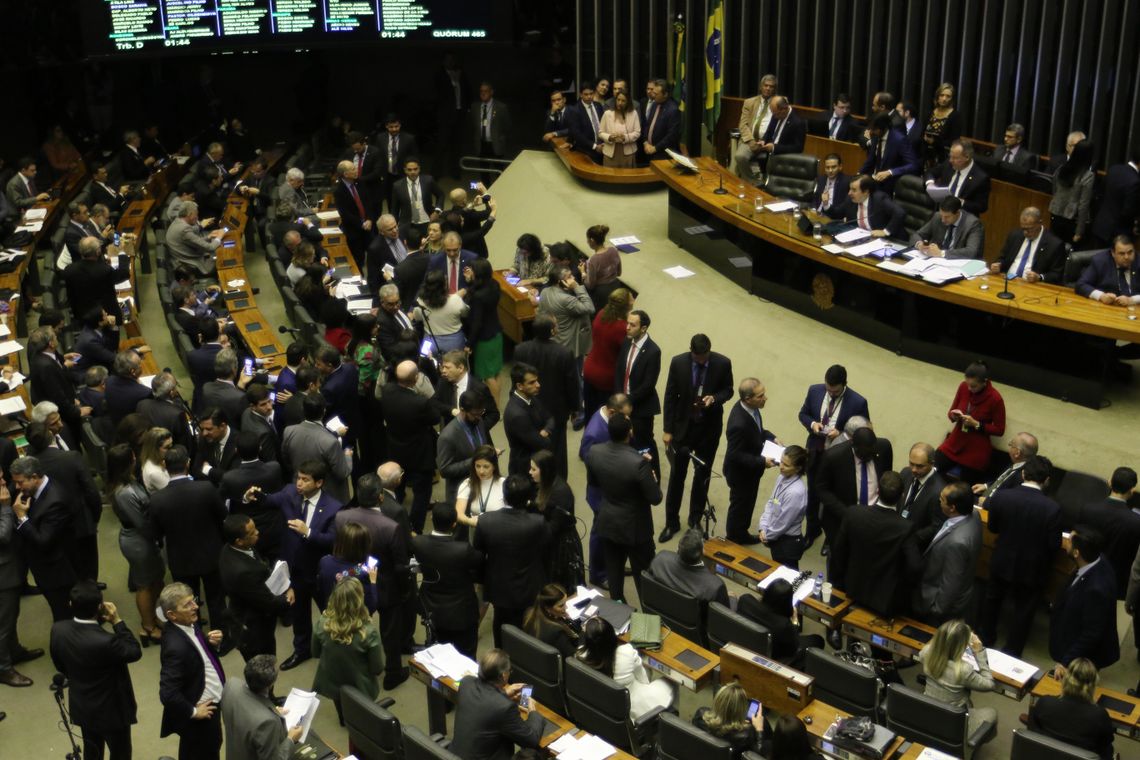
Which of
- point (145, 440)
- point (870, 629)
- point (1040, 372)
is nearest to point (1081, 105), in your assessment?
point (1040, 372)

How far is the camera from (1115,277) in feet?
29.5

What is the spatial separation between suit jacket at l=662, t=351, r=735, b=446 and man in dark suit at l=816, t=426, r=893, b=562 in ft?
3.14

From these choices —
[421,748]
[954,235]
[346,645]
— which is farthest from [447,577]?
[954,235]

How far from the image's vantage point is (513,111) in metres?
19.6

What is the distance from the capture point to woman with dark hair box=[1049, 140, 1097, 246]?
Answer: 10.3 m

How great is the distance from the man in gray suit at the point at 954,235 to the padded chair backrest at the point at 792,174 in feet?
7.16

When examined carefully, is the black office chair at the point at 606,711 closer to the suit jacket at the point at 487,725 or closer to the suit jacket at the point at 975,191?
the suit jacket at the point at 487,725

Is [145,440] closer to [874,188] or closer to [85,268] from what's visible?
[85,268]

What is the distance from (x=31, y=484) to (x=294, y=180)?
640 centimetres

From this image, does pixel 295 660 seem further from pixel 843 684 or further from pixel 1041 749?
pixel 1041 749

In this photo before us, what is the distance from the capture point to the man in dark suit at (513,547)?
6895 millimetres

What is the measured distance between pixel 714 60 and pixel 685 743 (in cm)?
962

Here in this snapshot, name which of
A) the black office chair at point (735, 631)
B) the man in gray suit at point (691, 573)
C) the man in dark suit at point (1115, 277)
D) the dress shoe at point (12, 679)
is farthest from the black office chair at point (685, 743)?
the man in dark suit at point (1115, 277)

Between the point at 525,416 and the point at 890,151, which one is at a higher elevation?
the point at 890,151
